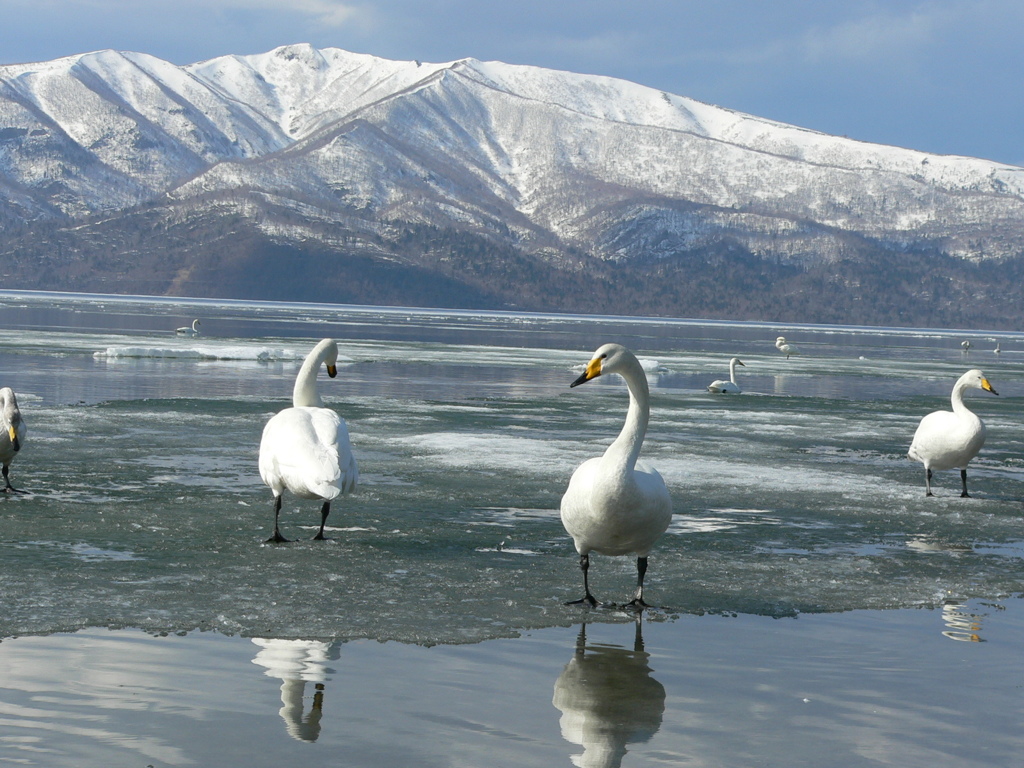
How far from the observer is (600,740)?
23.3ft

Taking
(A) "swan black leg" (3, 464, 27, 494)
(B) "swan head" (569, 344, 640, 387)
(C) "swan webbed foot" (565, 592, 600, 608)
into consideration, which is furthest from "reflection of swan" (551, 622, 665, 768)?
(A) "swan black leg" (3, 464, 27, 494)

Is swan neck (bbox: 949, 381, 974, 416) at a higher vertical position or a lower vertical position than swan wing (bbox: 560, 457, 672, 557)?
higher

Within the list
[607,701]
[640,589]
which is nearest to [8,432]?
[640,589]

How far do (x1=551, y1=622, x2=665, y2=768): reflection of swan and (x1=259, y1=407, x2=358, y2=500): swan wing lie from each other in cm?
340

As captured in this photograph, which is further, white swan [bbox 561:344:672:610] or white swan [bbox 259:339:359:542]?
white swan [bbox 259:339:359:542]

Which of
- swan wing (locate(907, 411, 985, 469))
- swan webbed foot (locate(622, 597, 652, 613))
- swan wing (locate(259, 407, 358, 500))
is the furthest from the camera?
swan wing (locate(907, 411, 985, 469))

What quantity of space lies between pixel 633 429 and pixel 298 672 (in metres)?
3.18

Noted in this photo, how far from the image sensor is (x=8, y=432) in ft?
48.2

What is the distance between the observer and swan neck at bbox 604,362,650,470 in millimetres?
9688

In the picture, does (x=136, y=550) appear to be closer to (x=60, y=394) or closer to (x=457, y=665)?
(x=457, y=665)

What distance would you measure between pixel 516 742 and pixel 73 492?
945cm

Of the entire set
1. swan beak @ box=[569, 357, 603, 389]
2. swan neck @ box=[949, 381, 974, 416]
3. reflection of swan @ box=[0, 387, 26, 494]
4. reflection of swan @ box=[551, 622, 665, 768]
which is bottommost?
reflection of swan @ box=[551, 622, 665, 768]

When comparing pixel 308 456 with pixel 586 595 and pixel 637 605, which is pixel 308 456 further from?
pixel 637 605

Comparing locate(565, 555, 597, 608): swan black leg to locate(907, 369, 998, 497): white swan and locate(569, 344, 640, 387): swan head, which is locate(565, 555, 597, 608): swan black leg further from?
locate(907, 369, 998, 497): white swan
